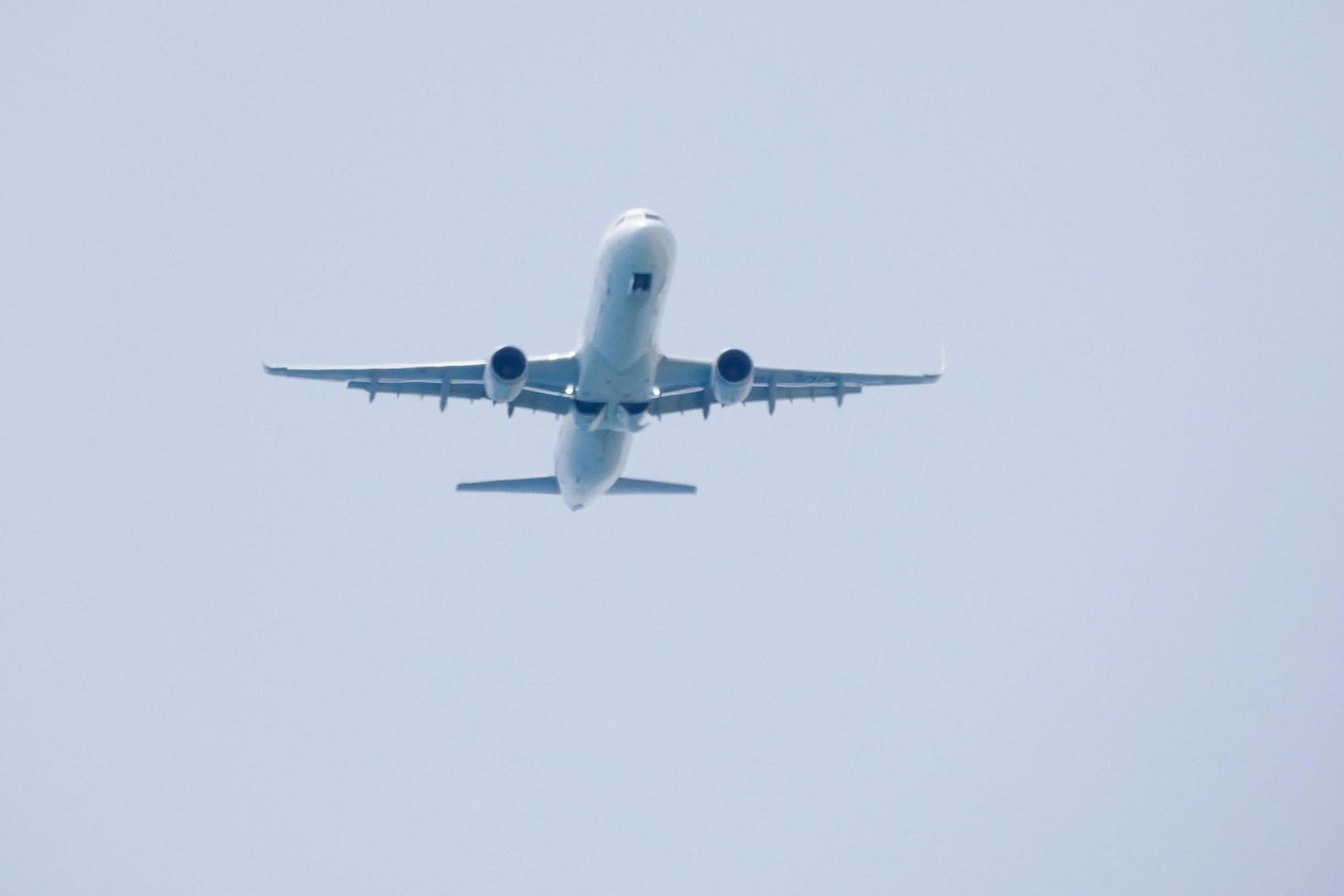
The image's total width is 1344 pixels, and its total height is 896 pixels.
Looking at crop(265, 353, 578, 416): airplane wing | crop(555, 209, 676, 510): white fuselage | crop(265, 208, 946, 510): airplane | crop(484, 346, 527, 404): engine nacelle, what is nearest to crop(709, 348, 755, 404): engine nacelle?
crop(265, 208, 946, 510): airplane

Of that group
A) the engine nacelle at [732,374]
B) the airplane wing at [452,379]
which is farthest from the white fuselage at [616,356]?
the engine nacelle at [732,374]

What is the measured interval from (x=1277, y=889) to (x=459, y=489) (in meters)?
101

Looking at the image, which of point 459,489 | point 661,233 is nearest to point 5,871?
point 459,489

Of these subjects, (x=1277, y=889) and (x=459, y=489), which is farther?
(x=1277, y=889)

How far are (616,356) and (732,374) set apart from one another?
2.87 meters

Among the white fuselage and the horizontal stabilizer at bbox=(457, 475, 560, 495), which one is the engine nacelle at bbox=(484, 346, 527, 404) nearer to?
the white fuselage

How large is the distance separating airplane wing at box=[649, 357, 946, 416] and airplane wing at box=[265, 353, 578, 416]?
8.39ft

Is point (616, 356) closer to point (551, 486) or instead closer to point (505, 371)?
point (505, 371)

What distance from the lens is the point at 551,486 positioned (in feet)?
158

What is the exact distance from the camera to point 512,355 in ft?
134

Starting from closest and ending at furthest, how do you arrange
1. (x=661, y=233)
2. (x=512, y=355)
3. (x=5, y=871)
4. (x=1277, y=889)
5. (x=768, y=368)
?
(x=661, y=233) → (x=512, y=355) → (x=768, y=368) → (x=1277, y=889) → (x=5, y=871)

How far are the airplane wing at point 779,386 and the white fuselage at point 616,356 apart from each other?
4.59ft

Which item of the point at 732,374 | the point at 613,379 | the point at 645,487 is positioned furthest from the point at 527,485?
the point at 732,374

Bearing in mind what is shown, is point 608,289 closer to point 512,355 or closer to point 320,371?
point 512,355
